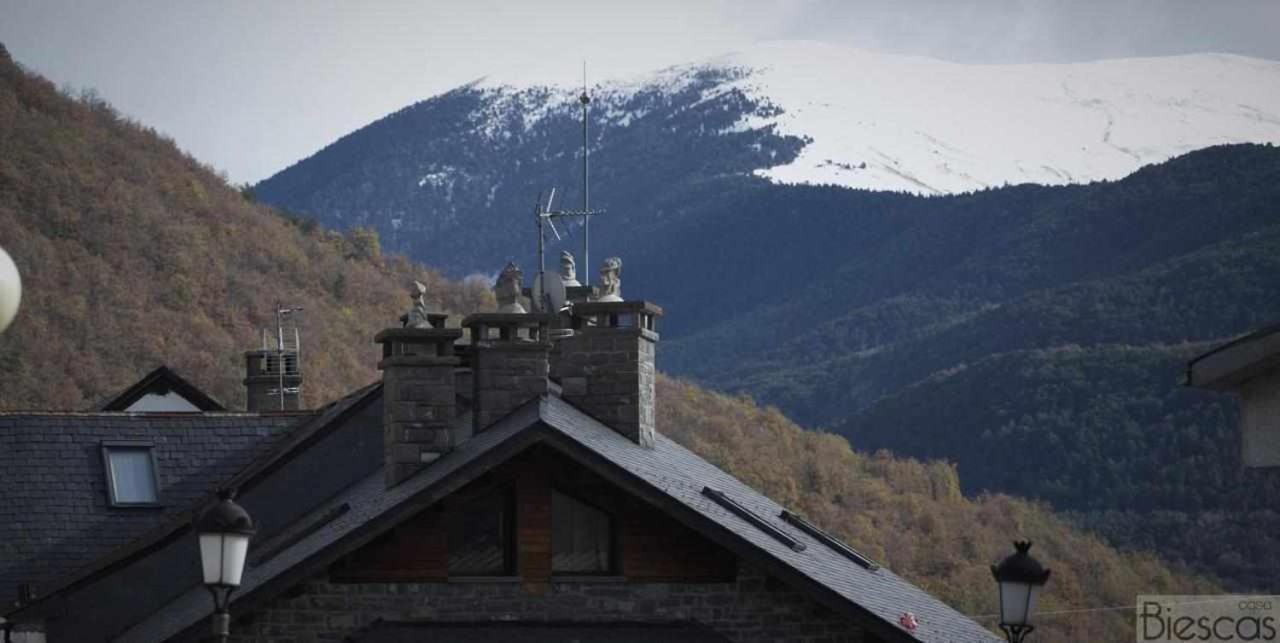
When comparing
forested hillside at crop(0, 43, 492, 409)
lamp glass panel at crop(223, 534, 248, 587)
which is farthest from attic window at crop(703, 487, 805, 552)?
forested hillside at crop(0, 43, 492, 409)

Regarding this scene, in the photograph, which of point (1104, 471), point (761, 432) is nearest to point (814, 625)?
point (761, 432)

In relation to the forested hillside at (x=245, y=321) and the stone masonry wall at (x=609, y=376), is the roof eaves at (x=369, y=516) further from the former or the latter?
the forested hillside at (x=245, y=321)

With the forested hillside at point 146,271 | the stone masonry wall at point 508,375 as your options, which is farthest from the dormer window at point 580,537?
the forested hillside at point 146,271

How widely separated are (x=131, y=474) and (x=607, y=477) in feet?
31.9

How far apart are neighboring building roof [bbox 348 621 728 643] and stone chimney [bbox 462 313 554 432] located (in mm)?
3413

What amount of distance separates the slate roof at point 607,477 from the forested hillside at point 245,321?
151 ft

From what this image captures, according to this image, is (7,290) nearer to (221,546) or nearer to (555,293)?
(221,546)

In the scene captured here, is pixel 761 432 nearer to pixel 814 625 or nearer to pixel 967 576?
pixel 967 576

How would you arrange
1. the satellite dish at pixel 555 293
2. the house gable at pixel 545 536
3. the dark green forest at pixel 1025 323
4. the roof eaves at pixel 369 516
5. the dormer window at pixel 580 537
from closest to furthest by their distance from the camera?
the roof eaves at pixel 369 516 → the house gable at pixel 545 536 → the dormer window at pixel 580 537 → the satellite dish at pixel 555 293 → the dark green forest at pixel 1025 323

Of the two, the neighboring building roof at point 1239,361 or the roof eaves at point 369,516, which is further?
the roof eaves at point 369,516

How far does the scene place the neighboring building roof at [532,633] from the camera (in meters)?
26.4

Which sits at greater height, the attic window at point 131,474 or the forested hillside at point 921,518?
the attic window at point 131,474

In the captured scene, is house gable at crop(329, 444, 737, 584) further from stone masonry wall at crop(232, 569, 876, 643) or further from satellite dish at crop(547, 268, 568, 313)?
satellite dish at crop(547, 268, 568, 313)

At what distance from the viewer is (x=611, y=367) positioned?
3011 cm
